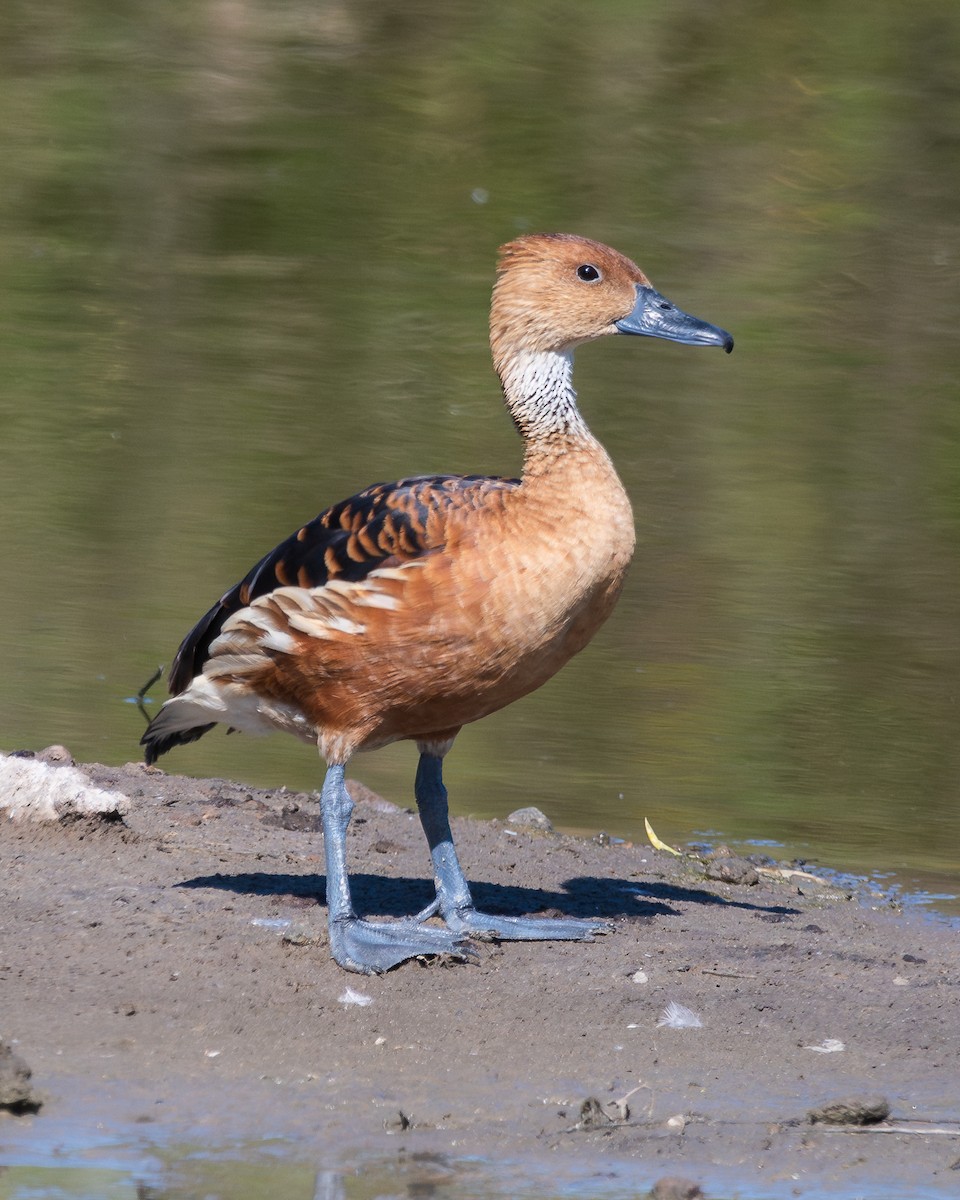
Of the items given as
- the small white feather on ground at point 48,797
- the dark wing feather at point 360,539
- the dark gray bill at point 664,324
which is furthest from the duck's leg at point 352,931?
the dark gray bill at point 664,324

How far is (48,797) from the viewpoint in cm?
662

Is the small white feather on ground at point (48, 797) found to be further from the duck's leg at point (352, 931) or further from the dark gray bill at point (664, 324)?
the dark gray bill at point (664, 324)

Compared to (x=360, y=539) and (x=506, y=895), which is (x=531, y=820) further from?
(x=360, y=539)

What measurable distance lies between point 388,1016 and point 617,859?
2041 millimetres

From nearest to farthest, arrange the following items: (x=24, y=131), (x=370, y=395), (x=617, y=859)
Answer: (x=617, y=859), (x=370, y=395), (x=24, y=131)

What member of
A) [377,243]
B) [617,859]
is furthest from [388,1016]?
[377,243]

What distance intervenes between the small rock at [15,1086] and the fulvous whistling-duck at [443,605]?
1201mm

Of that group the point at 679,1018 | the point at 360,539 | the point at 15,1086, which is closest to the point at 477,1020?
the point at 679,1018

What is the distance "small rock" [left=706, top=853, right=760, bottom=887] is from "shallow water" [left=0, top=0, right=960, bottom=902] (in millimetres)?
567

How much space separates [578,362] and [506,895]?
9.23m

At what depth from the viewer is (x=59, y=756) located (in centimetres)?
748

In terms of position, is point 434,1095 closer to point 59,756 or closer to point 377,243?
point 59,756

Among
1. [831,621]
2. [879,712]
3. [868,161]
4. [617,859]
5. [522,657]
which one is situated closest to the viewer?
[522,657]

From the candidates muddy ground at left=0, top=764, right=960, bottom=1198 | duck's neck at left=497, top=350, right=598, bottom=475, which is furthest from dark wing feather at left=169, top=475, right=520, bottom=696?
muddy ground at left=0, top=764, right=960, bottom=1198
